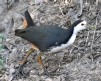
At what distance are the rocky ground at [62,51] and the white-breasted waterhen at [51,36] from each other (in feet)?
1.22

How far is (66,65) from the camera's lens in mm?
6426

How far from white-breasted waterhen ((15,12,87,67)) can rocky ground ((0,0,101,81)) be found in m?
0.37

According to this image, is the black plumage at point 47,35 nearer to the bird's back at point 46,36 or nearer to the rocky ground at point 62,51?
the bird's back at point 46,36

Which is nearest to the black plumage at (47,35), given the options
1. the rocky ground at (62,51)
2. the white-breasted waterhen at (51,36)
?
the white-breasted waterhen at (51,36)

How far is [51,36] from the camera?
20.5 feet

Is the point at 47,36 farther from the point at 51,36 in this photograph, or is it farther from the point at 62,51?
the point at 62,51

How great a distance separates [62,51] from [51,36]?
0.77 metres

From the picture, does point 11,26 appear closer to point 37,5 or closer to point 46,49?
point 37,5

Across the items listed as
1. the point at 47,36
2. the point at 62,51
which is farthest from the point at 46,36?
Result: the point at 62,51

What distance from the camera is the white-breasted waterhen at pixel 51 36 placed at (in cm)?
615

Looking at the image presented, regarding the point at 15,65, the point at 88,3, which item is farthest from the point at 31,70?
the point at 88,3

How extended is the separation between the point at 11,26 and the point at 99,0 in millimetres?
2204

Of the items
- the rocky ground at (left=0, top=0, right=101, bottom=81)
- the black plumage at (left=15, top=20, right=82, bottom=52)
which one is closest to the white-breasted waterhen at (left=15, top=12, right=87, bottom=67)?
the black plumage at (left=15, top=20, right=82, bottom=52)

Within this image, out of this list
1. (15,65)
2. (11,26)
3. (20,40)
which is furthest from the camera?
(11,26)
